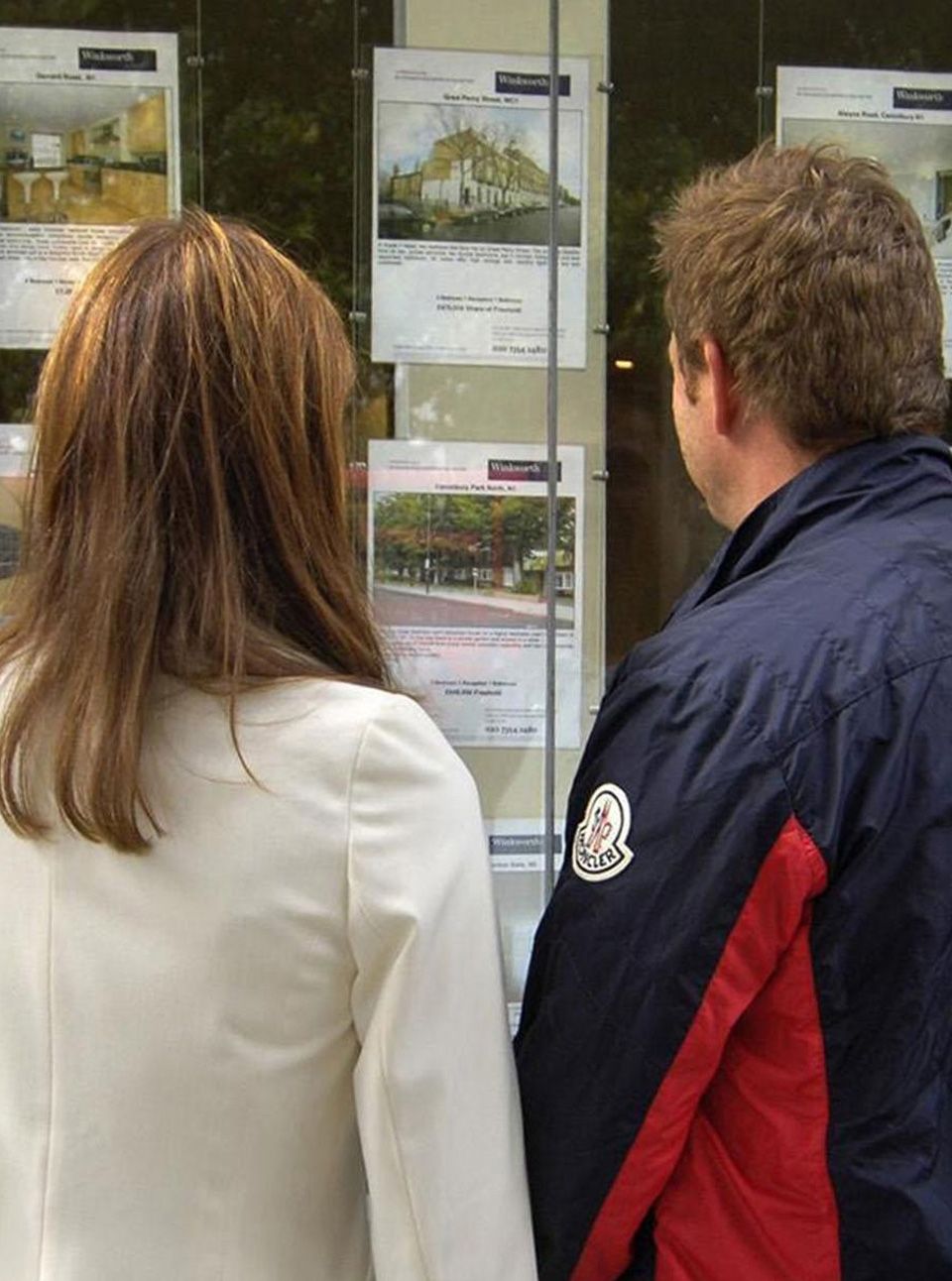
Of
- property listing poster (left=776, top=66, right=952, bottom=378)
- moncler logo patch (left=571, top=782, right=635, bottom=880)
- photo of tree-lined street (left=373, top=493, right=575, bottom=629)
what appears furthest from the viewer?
property listing poster (left=776, top=66, right=952, bottom=378)

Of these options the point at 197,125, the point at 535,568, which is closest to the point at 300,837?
the point at 535,568

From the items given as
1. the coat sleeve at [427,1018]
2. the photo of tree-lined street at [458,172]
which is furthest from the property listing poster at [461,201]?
the coat sleeve at [427,1018]

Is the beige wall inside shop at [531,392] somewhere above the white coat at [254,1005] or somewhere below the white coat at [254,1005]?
above

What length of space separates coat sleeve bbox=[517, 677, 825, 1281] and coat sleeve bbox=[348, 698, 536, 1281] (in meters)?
0.09

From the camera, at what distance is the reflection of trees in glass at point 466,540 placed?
319 cm

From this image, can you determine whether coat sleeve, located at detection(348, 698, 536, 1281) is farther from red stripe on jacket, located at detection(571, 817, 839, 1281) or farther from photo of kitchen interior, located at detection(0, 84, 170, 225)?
photo of kitchen interior, located at detection(0, 84, 170, 225)

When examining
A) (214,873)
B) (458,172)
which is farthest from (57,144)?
(214,873)

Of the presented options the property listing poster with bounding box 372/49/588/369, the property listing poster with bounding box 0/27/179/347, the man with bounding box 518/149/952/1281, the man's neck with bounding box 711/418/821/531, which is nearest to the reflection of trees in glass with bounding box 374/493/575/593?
the property listing poster with bounding box 372/49/588/369

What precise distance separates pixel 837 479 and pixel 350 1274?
0.93 metres

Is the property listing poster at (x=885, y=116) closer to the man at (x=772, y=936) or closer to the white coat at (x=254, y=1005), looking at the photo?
the man at (x=772, y=936)

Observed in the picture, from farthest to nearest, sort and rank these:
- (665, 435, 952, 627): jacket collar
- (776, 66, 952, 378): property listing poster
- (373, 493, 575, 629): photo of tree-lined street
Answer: (776, 66, 952, 378): property listing poster → (373, 493, 575, 629): photo of tree-lined street → (665, 435, 952, 627): jacket collar

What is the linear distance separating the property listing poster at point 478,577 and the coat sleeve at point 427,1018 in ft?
5.94

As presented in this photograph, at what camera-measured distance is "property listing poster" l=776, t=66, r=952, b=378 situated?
330 centimetres

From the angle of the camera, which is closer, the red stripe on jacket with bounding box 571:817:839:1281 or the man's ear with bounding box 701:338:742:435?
the red stripe on jacket with bounding box 571:817:839:1281
